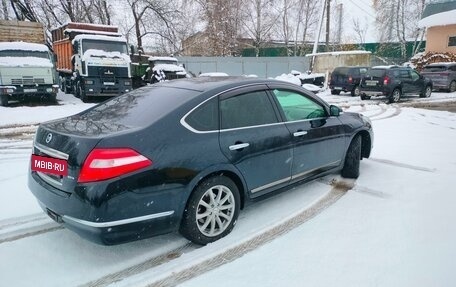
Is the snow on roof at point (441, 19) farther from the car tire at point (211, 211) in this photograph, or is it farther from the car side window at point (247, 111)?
the car tire at point (211, 211)

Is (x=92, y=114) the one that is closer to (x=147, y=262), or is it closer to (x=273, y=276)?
(x=147, y=262)

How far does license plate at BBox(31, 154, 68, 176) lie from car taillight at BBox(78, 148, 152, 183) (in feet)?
0.78

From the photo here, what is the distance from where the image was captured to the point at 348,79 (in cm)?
1884

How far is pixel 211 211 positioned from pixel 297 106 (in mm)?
1822

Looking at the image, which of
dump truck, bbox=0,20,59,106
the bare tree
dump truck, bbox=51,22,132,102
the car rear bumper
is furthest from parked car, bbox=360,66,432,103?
the bare tree

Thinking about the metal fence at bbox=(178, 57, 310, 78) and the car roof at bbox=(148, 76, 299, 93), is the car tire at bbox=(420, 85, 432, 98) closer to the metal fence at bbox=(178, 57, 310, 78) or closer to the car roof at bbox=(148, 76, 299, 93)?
the metal fence at bbox=(178, 57, 310, 78)

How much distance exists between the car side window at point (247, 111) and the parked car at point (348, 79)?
16008 millimetres

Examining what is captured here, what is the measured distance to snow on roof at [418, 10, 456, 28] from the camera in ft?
91.4

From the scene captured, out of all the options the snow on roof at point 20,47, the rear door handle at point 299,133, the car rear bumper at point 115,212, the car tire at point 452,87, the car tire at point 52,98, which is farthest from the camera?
the car tire at point 452,87

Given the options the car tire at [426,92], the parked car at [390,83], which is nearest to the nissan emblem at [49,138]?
the parked car at [390,83]

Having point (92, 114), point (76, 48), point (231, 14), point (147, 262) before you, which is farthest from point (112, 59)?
point (231, 14)

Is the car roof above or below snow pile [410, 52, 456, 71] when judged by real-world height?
below

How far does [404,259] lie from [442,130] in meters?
7.16

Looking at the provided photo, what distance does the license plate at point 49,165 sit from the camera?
2934 mm
